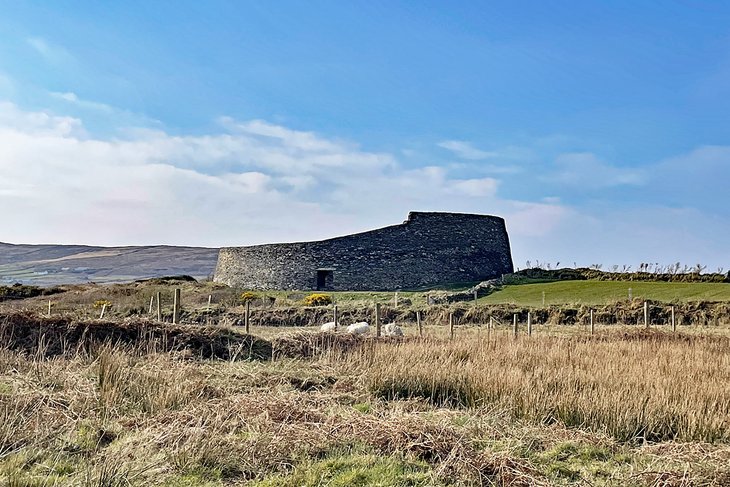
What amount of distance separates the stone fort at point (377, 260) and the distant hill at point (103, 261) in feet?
142

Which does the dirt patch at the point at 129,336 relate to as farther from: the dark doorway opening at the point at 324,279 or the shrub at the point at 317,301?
the dark doorway opening at the point at 324,279

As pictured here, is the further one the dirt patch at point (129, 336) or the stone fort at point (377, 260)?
the stone fort at point (377, 260)

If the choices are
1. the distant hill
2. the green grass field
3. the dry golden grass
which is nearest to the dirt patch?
the dry golden grass

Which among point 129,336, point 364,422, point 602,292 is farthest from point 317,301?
point 364,422

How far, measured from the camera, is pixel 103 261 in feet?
336

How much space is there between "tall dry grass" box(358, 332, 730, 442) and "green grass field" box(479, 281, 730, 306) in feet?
52.7

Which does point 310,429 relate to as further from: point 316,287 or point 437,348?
point 316,287

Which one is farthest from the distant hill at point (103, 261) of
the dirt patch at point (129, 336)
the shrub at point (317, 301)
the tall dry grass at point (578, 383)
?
the tall dry grass at point (578, 383)

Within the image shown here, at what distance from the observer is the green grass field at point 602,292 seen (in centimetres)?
2688

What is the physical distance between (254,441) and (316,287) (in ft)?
121

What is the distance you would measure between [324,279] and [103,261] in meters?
70.9

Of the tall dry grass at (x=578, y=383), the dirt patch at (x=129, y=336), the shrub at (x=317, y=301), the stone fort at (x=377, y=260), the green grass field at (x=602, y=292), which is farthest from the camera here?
the stone fort at (x=377, y=260)

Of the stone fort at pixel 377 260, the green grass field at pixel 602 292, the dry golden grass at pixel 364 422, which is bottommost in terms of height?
the dry golden grass at pixel 364 422

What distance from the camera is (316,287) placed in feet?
138
